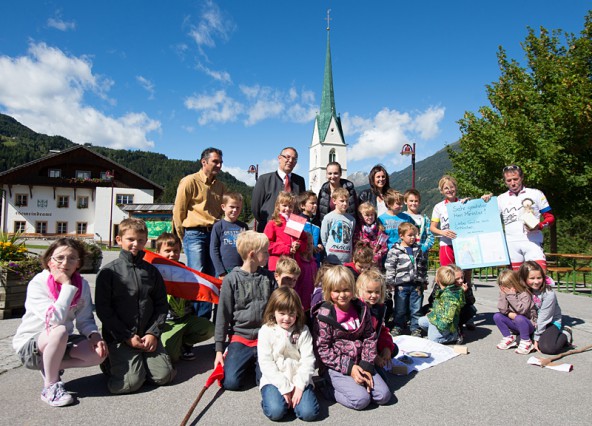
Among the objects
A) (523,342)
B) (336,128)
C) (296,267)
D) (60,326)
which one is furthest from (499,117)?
(336,128)

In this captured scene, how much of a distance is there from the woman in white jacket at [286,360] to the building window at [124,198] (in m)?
46.1

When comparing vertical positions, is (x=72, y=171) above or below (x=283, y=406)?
above

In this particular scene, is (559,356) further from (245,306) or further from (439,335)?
(245,306)

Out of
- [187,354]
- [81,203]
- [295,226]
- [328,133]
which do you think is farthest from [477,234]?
[328,133]

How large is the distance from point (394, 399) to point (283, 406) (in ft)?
3.37

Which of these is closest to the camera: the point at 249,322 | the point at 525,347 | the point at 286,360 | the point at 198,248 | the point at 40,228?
the point at 286,360

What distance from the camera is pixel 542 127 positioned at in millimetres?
15906

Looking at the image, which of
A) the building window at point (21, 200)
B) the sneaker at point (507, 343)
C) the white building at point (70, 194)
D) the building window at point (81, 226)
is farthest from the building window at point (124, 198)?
the sneaker at point (507, 343)

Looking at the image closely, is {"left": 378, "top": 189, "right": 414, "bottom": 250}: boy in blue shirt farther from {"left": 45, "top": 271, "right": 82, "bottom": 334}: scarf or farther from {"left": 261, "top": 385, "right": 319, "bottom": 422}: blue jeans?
{"left": 45, "top": 271, "right": 82, "bottom": 334}: scarf

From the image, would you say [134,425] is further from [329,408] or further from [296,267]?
[296,267]

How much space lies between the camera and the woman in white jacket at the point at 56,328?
10.8 ft

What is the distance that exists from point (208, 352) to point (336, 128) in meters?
78.3

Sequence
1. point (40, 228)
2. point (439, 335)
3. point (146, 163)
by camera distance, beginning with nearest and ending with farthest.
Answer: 1. point (439, 335)
2. point (40, 228)
3. point (146, 163)

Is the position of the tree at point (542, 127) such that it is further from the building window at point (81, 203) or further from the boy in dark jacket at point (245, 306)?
the building window at point (81, 203)
